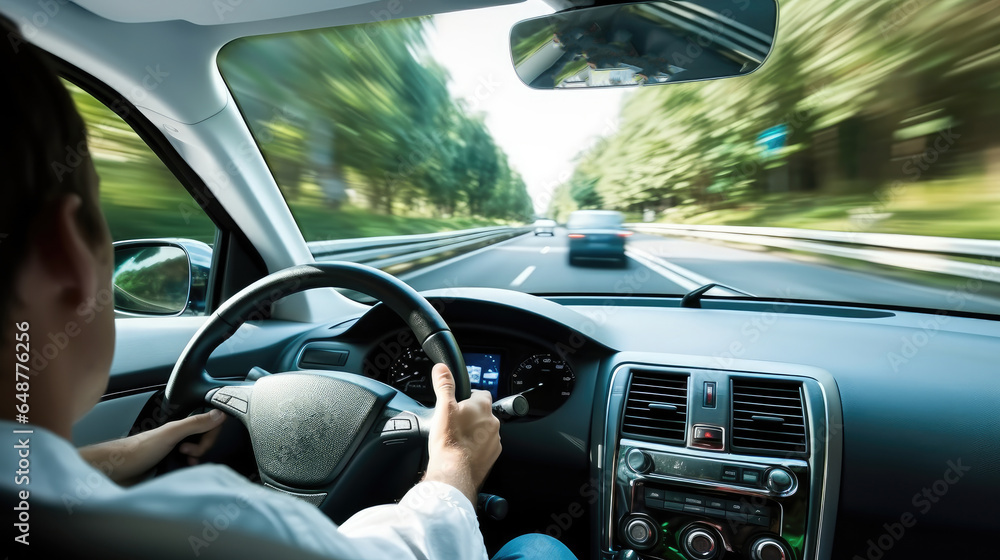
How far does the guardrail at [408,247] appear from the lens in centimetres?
400

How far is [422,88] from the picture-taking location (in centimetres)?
556

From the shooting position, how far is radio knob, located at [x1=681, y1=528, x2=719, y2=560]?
88.0 inches

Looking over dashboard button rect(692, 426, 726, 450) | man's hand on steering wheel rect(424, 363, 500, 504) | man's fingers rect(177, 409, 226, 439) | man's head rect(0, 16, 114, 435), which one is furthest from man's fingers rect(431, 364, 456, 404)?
dashboard button rect(692, 426, 726, 450)

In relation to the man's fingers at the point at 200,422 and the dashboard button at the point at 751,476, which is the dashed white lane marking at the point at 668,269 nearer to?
the dashboard button at the point at 751,476

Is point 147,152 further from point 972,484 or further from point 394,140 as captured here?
point 972,484

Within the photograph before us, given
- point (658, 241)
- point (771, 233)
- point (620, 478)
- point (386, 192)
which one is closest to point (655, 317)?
point (620, 478)

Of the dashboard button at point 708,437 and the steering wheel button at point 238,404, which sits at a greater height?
the steering wheel button at point 238,404

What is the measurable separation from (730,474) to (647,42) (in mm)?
1703

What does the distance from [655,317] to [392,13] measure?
183 cm

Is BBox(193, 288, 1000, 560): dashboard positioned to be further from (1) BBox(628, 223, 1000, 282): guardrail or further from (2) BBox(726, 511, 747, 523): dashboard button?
(1) BBox(628, 223, 1000, 282): guardrail

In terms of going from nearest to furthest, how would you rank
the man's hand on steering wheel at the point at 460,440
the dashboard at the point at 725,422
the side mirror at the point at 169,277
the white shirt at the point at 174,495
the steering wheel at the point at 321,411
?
the white shirt at the point at 174,495 < the man's hand on steering wheel at the point at 460,440 < the steering wheel at the point at 321,411 < the dashboard at the point at 725,422 < the side mirror at the point at 169,277

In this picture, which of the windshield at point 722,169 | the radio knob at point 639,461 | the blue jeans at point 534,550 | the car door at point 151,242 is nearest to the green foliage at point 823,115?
the windshield at point 722,169

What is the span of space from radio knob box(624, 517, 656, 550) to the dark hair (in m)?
2.08

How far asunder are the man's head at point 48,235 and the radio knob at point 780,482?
209 cm
